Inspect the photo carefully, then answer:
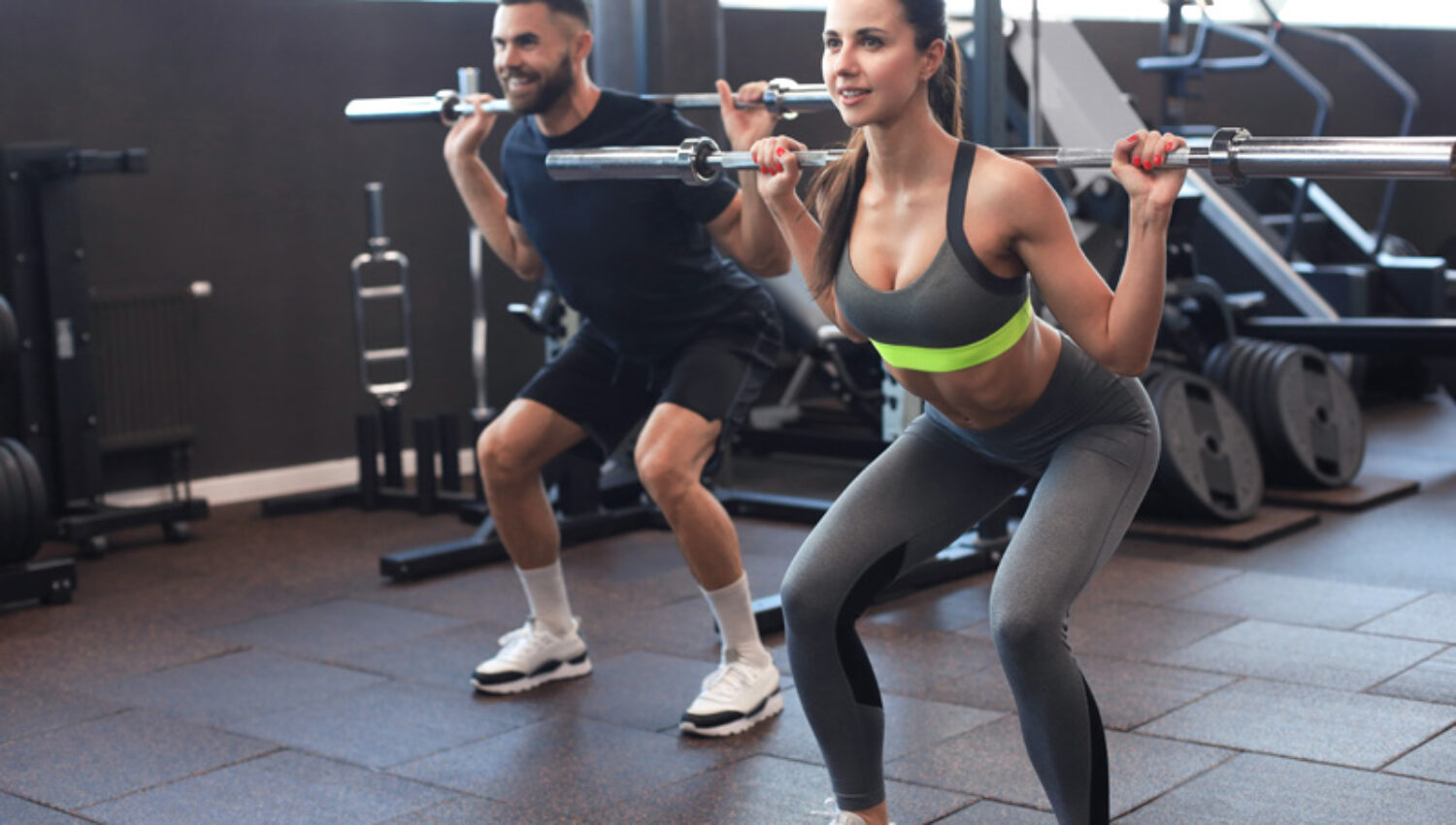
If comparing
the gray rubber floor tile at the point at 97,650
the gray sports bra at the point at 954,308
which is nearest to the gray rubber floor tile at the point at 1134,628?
the gray sports bra at the point at 954,308

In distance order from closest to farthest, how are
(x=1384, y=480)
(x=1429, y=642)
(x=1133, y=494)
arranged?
(x=1133, y=494), (x=1429, y=642), (x=1384, y=480)

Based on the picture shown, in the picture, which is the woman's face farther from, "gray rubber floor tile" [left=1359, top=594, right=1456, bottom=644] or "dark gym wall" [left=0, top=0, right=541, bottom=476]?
→ "dark gym wall" [left=0, top=0, right=541, bottom=476]

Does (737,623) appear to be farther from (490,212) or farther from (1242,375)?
(1242,375)

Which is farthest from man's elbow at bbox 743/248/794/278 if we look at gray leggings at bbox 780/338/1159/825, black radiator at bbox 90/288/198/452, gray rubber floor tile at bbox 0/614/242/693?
black radiator at bbox 90/288/198/452

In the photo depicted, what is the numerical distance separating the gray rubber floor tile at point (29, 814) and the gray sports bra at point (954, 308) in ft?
4.96

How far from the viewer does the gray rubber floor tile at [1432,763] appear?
2.54 meters

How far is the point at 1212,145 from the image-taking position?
72.4 inches

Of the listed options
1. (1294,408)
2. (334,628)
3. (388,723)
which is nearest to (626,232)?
(388,723)

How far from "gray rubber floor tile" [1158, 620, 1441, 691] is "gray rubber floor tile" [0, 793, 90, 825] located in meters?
2.10

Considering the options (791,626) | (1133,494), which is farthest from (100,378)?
(1133,494)

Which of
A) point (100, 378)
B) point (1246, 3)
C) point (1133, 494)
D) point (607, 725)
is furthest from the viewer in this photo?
point (1246, 3)

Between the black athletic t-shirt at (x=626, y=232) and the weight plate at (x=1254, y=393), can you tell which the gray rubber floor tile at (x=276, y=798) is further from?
the weight plate at (x=1254, y=393)

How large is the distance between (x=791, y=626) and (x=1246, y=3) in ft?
23.2

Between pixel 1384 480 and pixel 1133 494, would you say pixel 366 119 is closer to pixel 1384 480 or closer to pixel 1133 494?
pixel 1133 494
